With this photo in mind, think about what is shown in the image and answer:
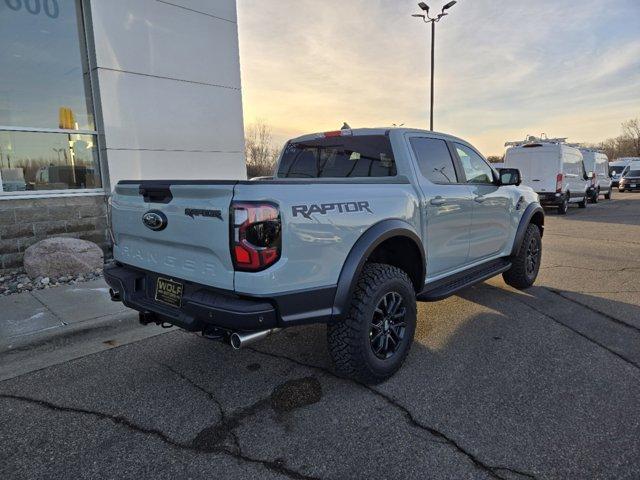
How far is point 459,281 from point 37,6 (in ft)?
24.0

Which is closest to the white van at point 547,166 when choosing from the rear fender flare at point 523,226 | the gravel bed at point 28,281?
the rear fender flare at point 523,226

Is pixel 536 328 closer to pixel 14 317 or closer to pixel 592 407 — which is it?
pixel 592 407

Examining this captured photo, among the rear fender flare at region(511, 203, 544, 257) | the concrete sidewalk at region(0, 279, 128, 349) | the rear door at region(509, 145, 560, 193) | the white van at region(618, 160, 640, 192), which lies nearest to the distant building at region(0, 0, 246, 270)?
the concrete sidewalk at region(0, 279, 128, 349)

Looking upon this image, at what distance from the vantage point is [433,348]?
12.0 feet

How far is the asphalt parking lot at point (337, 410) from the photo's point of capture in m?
2.26

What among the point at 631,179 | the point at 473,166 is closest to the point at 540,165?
the point at 473,166

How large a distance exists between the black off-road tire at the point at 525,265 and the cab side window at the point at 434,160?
5.56 feet

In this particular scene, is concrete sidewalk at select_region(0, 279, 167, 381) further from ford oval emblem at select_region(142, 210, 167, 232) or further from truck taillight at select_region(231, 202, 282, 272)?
truck taillight at select_region(231, 202, 282, 272)

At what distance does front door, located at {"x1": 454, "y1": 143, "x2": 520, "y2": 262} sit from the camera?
427 centimetres

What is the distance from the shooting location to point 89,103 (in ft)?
22.5

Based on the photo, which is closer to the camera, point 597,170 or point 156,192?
point 156,192

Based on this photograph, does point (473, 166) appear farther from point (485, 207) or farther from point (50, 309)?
point (50, 309)

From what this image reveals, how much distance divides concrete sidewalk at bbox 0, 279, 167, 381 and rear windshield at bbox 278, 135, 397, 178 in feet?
7.02

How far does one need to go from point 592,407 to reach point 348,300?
1.75m
